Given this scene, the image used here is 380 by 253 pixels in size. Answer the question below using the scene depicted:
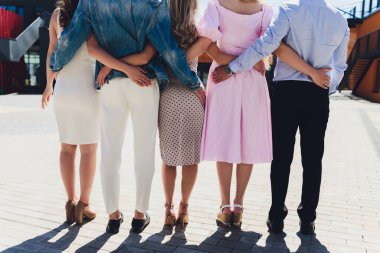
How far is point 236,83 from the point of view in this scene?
314cm

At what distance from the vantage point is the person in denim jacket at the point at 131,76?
9.33 ft

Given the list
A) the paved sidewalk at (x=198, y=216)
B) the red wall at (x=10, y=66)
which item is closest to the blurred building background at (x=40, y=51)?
the red wall at (x=10, y=66)

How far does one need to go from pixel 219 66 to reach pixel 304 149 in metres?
0.90

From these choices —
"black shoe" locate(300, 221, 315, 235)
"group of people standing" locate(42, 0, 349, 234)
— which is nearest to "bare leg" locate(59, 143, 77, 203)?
"group of people standing" locate(42, 0, 349, 234)

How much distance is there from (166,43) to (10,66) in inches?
1145

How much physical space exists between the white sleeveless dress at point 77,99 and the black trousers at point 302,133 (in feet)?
4.61

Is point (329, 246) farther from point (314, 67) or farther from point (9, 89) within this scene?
point (9, 89)

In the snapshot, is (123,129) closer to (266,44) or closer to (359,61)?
(266,44)

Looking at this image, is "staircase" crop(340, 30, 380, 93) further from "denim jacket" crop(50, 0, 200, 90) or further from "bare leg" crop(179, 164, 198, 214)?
"denim jacket" crop(50, 0, 200, 90)

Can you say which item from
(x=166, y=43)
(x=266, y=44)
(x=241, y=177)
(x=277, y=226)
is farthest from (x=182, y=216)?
(x=266, y=44)

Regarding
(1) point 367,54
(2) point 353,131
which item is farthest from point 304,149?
(1) point 367,54

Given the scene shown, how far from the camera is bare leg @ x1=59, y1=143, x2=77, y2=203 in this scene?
3359 mm

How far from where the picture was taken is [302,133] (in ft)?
10.4

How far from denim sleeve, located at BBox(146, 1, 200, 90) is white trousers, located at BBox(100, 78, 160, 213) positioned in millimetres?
212
